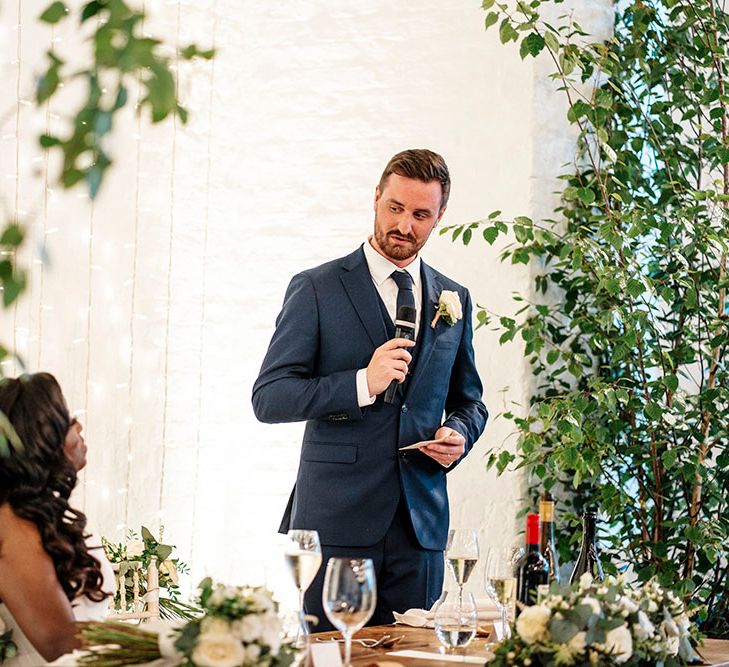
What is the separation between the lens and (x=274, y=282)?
5281 millimetres

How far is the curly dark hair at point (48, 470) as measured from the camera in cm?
226

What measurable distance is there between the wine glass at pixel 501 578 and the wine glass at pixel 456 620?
6 centimetres

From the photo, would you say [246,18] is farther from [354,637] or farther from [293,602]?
[354,637]

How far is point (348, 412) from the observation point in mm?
3242

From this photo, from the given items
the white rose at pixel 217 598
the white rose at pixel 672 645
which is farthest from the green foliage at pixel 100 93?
the white rose at pixel 672 645

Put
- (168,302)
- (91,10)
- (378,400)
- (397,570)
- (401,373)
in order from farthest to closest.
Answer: (168,302), (378,400), (397,570), (401,373), (91,10)

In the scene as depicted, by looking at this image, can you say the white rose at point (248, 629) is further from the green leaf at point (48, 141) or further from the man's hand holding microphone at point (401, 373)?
the man's hand holding microphone at point (401, 373)

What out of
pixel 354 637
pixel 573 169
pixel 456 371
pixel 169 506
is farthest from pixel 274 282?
pixel 354 637

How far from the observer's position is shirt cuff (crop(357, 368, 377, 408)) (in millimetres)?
3207

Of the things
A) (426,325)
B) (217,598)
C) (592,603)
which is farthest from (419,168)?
(217,598)

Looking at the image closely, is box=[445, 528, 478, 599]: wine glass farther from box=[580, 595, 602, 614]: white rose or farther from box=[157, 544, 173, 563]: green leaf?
box=[157, 544, 173, 563]: green leaf

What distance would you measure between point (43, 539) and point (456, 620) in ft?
2.60

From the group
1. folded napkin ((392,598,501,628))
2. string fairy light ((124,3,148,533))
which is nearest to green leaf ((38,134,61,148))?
folded napkin ((392,598,501,628))

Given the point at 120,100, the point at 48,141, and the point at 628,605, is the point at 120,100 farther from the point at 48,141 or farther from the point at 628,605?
the point at 628,605
